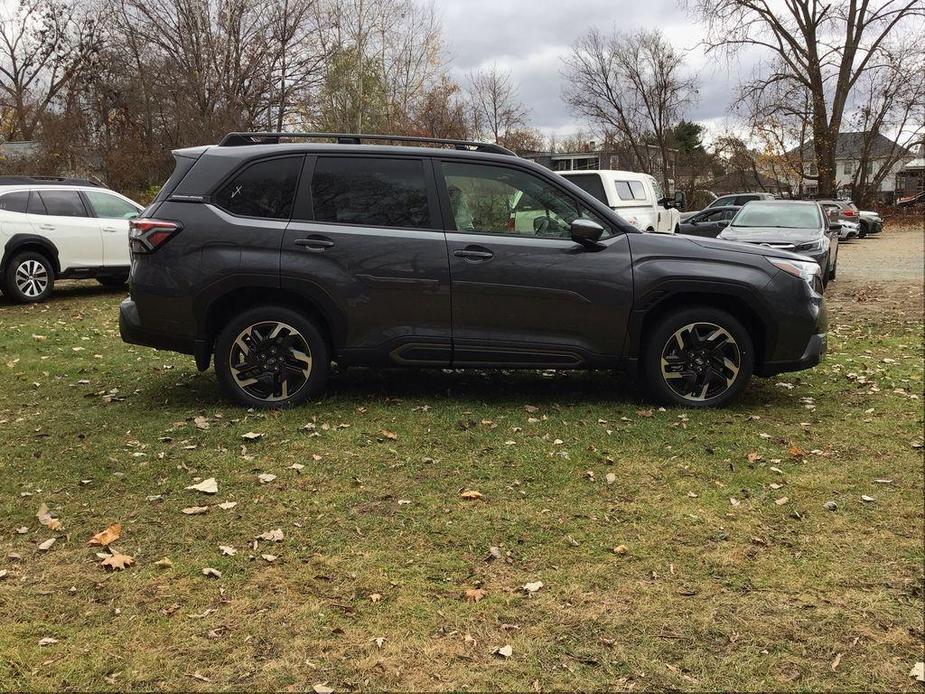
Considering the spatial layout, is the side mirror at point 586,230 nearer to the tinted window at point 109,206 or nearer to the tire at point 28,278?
the tire at point 28,278

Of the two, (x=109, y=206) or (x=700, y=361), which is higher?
(x=109, y=206)

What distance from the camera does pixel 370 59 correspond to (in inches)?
1510

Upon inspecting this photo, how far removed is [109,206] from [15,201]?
53.7 inches

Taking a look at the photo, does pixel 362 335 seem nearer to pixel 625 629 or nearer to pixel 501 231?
pixel 501 231

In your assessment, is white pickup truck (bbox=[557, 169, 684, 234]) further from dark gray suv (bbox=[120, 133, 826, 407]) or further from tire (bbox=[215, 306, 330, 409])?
tire (bbox=[215, 306, 330, 409])

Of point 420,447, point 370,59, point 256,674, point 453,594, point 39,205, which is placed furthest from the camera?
point 370,59

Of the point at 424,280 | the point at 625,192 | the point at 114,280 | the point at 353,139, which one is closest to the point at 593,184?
the point at 625,192

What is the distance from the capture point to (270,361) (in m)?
5.43

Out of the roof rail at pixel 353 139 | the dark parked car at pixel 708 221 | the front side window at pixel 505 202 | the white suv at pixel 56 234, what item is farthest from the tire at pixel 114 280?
the dark parked car at pixel 708 221

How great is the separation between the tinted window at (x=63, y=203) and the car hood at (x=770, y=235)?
1037 centimetres

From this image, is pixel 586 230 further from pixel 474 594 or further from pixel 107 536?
pixel 107 536

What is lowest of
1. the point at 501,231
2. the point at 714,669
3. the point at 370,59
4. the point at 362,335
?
the point at 714,669

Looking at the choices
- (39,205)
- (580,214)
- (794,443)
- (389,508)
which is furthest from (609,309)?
(39,205)

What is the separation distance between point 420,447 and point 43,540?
6.88 ft
